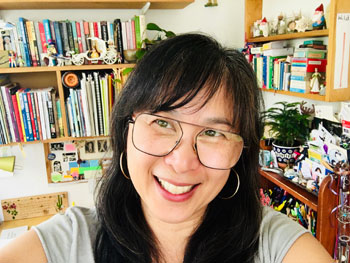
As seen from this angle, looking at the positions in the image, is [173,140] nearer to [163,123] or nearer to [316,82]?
[163,123]

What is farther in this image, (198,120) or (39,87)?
(39,87)

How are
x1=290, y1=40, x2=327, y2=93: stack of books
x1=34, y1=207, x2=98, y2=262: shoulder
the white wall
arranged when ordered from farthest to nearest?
1. the white wall
2. x1=290, y1=40, x2=327, y2=93: stack of books
3. x1=34, y1=207, x2=98, y2=262: shoulder

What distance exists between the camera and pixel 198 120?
73 cm

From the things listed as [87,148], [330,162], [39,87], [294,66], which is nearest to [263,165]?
[330,162]

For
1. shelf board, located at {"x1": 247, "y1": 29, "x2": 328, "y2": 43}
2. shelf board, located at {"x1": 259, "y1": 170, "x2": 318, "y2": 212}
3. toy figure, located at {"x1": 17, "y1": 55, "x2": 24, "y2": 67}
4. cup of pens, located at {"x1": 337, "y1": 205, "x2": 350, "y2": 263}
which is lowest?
cup of pens, located at {"x1": 337, "y1": 205, "x2": 350, "y2": 263}

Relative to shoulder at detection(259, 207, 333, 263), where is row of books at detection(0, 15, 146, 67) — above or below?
above

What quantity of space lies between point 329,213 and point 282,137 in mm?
535

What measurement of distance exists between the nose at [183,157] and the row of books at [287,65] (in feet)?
2.57

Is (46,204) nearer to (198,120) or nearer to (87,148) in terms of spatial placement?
(87,148)

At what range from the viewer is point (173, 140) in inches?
29.4

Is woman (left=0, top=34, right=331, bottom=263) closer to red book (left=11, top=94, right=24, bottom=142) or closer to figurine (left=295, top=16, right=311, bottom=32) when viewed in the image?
figurine (left=295, top=16, right=311, bottom=32)

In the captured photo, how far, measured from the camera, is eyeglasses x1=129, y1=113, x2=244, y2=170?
745 millimetres

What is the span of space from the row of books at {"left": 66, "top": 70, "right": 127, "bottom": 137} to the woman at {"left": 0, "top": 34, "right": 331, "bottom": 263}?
40.9 inches

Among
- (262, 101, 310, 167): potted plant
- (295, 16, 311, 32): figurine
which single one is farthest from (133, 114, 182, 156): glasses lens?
(295, 16, 311, 32): figurine
